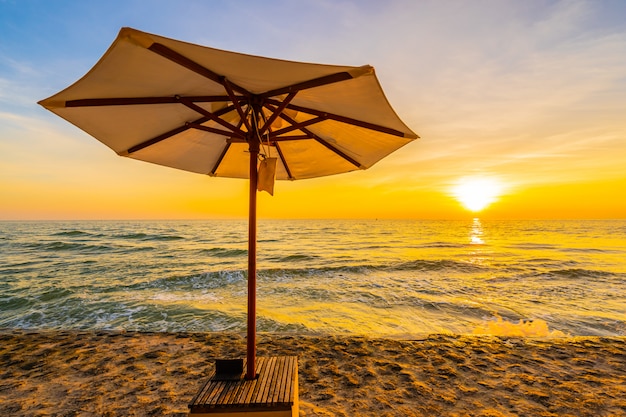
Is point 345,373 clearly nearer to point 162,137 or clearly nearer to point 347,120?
point 347,120

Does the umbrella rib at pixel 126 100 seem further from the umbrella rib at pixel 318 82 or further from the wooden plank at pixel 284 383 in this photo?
the wooden plank at pixel 284 383

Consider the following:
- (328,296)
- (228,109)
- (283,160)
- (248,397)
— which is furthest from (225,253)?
(248,397)

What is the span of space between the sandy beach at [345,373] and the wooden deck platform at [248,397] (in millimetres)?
1431

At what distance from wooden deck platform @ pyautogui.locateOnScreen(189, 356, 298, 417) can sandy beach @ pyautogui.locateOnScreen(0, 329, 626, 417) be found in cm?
143

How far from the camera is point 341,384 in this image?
4.16 meters

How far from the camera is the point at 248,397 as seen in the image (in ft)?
7.23

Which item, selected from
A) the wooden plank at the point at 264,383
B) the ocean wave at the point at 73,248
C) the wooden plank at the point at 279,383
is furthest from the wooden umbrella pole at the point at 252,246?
the ocean wave at the point at 73,248

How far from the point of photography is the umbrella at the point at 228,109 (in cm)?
182

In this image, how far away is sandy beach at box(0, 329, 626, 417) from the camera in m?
3.61

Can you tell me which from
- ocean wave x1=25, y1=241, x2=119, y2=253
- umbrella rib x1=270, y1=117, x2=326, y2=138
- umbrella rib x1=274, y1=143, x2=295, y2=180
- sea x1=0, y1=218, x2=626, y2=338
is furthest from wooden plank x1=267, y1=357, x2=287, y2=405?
ocean wave x1=25, y1=241, x2=119, y2=253

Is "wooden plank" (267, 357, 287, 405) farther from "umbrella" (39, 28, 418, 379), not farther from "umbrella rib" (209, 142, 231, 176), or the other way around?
"umbrella rib" (209, 142, 231, 176)

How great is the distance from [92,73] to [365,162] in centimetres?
303

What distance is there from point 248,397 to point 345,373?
271cm

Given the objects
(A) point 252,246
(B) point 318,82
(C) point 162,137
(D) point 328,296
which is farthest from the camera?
(D) point 328,296
